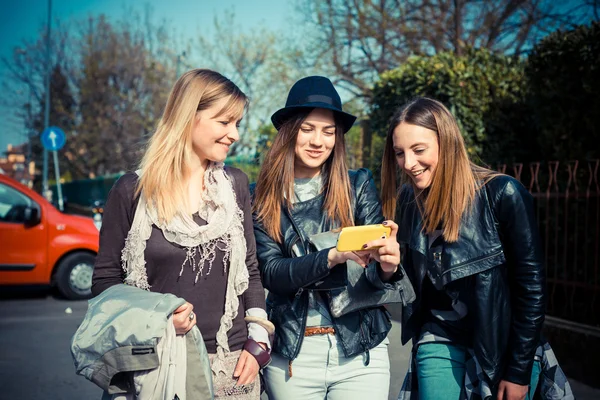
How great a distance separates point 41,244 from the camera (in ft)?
30.6

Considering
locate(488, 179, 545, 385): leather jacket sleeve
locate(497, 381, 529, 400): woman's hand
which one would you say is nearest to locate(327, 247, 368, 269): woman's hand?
locate(488, 179, 545, 385): leather jacket sleeve

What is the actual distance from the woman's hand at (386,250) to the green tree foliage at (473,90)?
5.60m

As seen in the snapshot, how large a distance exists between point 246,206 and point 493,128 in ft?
19.2

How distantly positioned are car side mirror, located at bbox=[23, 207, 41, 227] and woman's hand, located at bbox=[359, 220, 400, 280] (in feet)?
26.5

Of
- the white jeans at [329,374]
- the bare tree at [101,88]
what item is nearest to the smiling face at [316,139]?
the white jeans at [329,374]

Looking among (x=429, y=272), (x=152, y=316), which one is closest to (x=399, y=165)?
(x=429, y=272)

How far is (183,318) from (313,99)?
3.69 ft

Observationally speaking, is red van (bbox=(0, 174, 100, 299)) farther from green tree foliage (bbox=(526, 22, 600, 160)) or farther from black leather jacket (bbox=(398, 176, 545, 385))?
Result: black leather jacket (bbox=(398, 176, 545, 385))

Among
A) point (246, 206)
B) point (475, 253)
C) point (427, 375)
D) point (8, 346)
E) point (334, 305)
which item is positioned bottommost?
point (8, 346)

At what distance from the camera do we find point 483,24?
1681cm

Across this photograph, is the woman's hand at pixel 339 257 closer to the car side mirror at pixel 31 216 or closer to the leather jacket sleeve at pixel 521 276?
the leather jacket sleeve at pixel 521 276

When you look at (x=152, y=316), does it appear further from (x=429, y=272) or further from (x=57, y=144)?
(x=57, y=144)

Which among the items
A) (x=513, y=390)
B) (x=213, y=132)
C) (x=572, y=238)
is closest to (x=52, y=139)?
(x=572, y=238)

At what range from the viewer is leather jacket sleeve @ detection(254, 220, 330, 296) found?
235 cm
